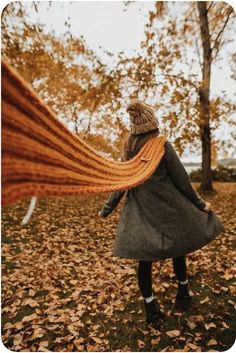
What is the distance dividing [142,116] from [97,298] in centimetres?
227

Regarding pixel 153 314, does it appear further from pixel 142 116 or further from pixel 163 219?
pixel 142 116

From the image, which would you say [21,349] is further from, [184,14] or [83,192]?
[184,14]

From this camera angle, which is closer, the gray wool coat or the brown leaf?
the gray wool coat

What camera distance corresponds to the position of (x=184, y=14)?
10.2 m

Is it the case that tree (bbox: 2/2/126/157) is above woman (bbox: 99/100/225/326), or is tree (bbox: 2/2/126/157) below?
above

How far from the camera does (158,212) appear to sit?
2777mm

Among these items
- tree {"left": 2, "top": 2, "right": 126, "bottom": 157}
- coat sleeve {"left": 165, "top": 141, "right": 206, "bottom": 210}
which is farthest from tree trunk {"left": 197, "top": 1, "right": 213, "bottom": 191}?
coat sleeve {"left": 165, "top": 141, "right": 206, "bottom": 210}

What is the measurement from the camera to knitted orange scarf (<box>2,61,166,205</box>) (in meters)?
1.43

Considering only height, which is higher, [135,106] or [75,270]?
[135,106]

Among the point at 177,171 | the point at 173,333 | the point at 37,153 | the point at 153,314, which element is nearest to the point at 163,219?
the point at 177,171

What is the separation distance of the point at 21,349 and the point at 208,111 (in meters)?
7.82

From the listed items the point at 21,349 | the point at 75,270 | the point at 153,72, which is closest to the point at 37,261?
the point at 75,270

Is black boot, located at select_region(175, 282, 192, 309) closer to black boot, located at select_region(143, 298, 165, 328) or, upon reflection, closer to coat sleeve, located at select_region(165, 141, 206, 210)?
black boot, located at select_region(143, 298, 165, 328)

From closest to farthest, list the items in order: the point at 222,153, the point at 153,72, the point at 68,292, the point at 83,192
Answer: the point at 83,192 → the point at 68,292 → the point at 153,72 → the point at 222,153
